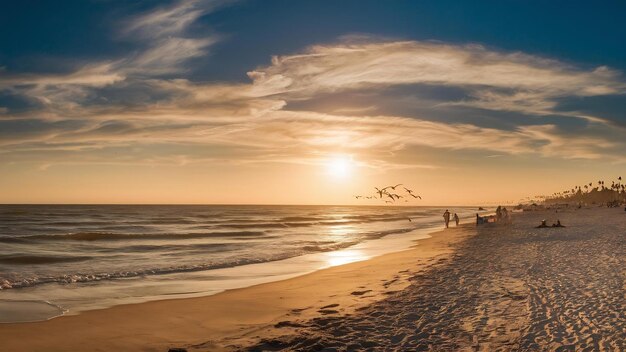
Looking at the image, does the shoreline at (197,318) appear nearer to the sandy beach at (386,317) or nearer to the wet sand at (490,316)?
the sandy beach at (386,317)

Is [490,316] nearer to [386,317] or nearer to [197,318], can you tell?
[386,317]

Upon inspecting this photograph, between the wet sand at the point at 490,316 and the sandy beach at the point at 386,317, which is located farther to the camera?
the sandy beach at the point at 386,317

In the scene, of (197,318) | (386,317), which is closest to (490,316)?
(386,317)

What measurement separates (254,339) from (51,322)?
5467 mm

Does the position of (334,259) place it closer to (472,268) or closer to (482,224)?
(472,268)

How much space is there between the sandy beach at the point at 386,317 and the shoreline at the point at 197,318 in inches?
1.0

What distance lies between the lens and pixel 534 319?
29.7 feet

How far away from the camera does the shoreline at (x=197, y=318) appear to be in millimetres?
9141

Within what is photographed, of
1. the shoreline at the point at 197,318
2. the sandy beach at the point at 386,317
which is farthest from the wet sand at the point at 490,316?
the shoreline at the point at 197,318

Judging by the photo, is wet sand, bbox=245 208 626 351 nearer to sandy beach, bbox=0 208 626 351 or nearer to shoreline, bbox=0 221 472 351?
sandy beach, bbox=0 208 626 351

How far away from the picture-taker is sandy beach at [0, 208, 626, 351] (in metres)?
8.14

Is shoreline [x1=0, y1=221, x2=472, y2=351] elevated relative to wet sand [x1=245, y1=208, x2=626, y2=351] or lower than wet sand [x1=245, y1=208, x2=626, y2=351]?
lower

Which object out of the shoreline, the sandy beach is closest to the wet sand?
the sandy beach

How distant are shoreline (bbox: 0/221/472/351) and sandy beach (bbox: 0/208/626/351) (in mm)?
26
